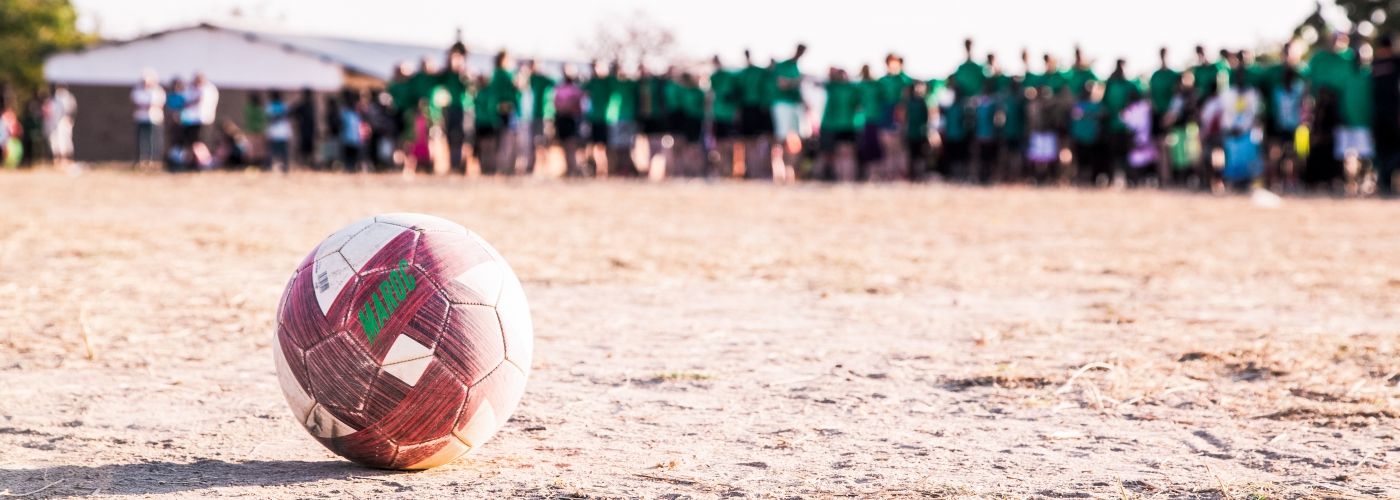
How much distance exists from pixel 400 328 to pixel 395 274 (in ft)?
0.62

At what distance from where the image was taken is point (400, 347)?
14.6 feet

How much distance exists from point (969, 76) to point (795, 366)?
1723 centimetres

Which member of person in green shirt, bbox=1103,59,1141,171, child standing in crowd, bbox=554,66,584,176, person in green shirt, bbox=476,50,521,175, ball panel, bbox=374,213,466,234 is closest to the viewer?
ball panel, bbox=374,213,466,234

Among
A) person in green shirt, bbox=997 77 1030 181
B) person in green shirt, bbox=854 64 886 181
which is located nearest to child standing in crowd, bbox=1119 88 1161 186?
person in green shirt, bbox=997 77 1030 181

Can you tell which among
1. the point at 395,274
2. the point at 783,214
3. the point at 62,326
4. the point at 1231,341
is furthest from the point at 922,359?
the point at 783,214

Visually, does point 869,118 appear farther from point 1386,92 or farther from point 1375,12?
point 1375,12

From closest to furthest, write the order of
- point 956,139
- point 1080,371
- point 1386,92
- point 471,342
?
1. point 471,342
2. point 1080,371
3. point 1386,92
4. point 956,139

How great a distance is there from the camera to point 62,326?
7652 millimetres

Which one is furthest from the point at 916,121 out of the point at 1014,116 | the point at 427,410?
the point at 427,410

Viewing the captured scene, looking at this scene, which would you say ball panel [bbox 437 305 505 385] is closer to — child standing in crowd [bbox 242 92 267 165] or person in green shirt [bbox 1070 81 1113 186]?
person in green shirt [bbox 1070 81 1113 186]

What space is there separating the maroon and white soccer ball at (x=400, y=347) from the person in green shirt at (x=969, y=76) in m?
19.2

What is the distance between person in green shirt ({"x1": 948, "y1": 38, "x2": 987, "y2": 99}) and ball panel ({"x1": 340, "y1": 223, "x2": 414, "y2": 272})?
63.0 feet

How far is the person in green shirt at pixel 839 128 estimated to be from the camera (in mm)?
23594

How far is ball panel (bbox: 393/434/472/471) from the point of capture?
4543mm
